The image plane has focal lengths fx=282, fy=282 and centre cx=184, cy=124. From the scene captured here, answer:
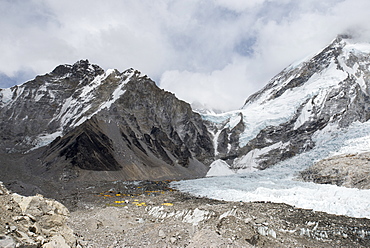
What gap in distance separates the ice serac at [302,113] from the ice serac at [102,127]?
1261cm

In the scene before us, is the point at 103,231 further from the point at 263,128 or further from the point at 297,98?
the point at 297,98

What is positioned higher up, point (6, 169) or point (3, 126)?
point (3, 126)

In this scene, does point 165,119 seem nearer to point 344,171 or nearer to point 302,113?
point 302,113

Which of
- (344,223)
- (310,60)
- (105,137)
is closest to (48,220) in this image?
(344,223)

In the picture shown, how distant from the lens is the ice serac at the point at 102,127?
59312mm

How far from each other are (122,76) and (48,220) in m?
94.8

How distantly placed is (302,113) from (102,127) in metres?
71.1

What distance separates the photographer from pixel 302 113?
102938mm

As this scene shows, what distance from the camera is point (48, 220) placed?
8.73 meters

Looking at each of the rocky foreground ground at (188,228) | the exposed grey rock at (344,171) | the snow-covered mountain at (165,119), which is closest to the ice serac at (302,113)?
the snow-covered mountain at (165,119)

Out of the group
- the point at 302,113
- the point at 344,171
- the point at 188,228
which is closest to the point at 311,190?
the point at 344,171

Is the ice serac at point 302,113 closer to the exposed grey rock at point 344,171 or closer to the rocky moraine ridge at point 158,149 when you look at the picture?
the rocky moraine ridge at point 158,149

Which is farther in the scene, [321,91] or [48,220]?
[321,91]

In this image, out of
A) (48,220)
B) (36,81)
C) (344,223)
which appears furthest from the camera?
(36,81)
